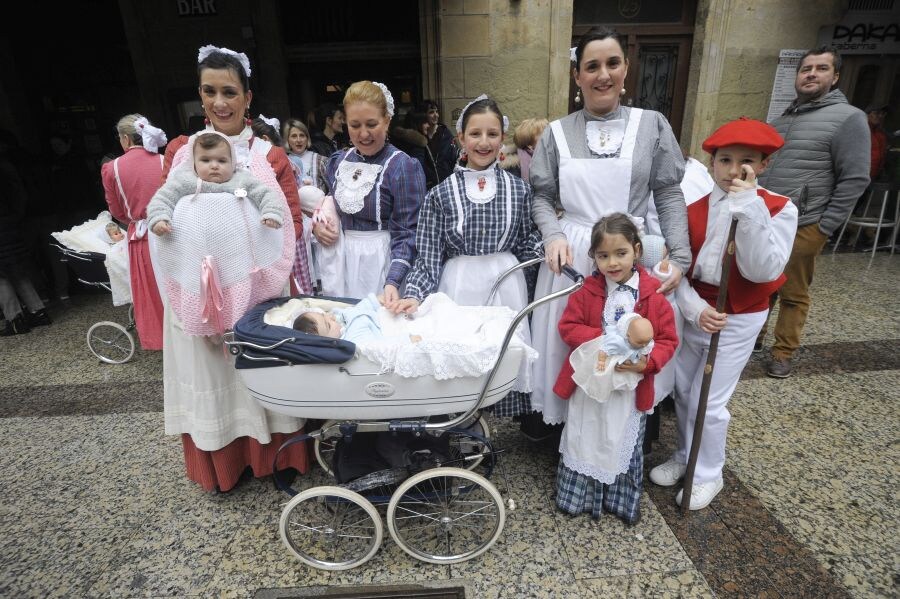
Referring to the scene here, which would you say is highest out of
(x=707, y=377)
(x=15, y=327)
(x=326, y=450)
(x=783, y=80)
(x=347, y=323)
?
(x=783, y=80)

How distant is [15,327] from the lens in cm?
460

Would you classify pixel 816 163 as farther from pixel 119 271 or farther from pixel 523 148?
pixel 119 271

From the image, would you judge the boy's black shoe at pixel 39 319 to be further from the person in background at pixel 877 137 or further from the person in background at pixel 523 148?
the person in background at pixel 877 137

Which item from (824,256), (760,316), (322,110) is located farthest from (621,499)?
(824,256)

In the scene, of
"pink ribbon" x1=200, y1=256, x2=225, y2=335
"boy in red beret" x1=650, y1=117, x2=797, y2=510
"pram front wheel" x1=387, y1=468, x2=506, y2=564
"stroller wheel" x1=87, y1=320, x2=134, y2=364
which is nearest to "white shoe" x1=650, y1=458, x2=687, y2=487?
"boy in red beret" x1=650, y1=117, x2=797, y2=510

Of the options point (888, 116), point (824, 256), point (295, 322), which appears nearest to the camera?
point (295, 322)

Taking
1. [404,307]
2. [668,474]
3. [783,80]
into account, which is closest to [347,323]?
[404,307]

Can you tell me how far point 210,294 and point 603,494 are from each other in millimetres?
1950

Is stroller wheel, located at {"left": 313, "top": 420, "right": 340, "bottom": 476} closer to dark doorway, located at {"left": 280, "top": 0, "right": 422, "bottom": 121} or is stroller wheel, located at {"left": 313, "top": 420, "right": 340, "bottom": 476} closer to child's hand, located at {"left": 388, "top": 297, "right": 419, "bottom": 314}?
child's hand, located at {"left": 388, "top": 297, "right": 419, "bottom": 314}

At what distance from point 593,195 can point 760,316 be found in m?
0.88

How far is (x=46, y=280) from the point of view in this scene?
5.62 m

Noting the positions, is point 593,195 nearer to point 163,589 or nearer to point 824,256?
point 163,589

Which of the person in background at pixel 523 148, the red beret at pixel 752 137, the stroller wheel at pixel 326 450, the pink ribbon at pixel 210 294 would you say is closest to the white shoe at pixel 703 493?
the red beret at pixel 752 137

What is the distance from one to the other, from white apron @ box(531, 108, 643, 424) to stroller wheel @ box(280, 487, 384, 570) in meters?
0.97
